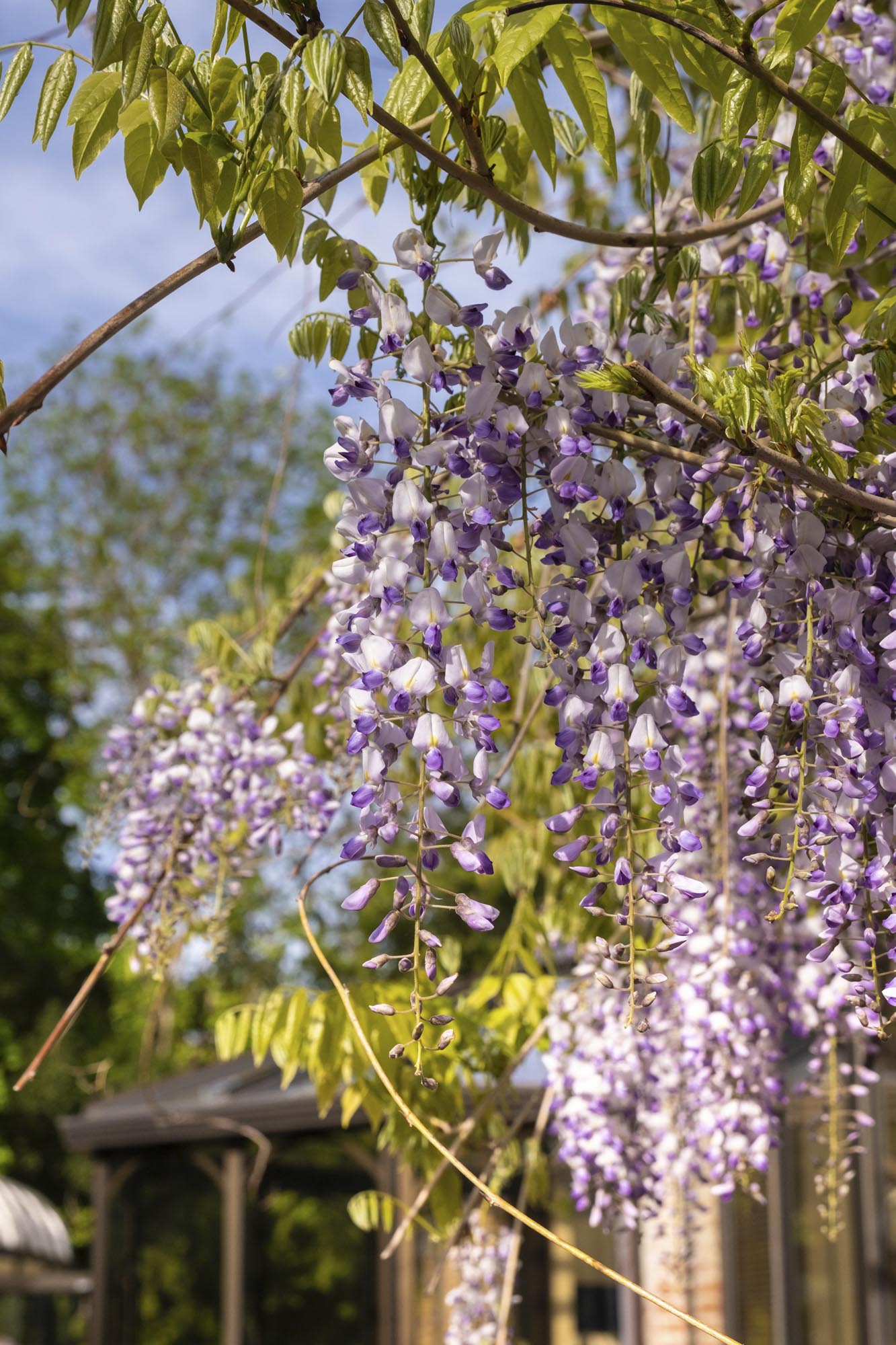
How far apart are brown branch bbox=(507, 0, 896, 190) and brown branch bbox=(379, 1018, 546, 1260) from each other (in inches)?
58.0

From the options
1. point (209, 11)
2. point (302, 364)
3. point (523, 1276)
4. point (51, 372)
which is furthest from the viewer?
point (523, 1276)

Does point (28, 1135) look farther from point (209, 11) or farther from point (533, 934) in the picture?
point (209, 11)

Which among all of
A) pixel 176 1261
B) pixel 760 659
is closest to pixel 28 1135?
pixel 176 1261

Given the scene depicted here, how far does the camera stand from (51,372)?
49.9 inches

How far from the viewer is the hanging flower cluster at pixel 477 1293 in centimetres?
316

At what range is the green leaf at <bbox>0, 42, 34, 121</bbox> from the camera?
4.20ft

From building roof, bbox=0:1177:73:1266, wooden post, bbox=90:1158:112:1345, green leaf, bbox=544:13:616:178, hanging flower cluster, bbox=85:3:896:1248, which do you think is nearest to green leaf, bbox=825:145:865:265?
hanging flower cluster, bbox=85:3:896:1248

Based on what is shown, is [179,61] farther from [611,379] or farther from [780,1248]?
[780,1248]

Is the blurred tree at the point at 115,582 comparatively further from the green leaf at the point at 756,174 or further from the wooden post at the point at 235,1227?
the green leaf at the point at 756,174

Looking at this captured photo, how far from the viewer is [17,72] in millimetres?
1292

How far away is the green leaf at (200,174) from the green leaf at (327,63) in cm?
14

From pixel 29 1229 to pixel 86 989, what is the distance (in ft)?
40.0

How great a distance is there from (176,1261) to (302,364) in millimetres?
14270

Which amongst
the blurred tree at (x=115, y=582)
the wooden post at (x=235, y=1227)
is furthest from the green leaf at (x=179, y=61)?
the blurred tree at (x=115, y=582)
